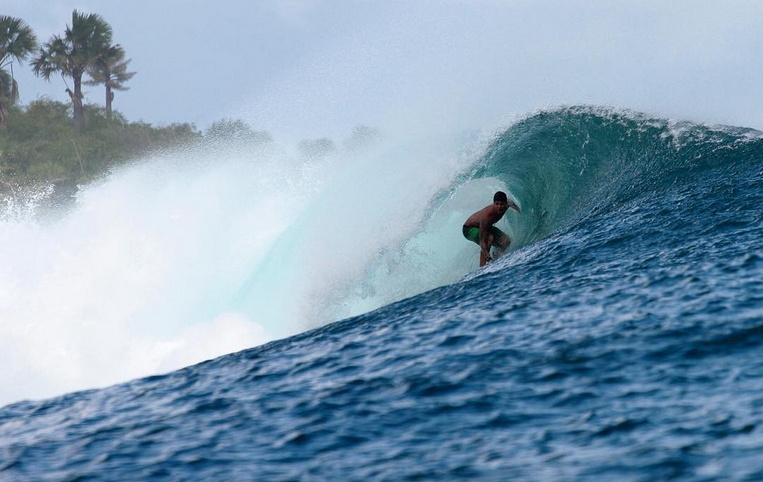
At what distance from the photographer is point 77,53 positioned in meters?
60.4

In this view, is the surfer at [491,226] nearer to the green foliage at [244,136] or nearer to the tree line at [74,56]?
the green foliage at [244,136]

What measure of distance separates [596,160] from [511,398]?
32.4ft

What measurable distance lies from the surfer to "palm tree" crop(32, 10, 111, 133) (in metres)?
51.3

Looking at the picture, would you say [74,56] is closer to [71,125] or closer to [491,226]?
[71,125]

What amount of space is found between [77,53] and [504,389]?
59.7 m

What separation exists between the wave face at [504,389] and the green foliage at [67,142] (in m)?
47.6

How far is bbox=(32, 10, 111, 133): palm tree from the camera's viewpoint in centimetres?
5909

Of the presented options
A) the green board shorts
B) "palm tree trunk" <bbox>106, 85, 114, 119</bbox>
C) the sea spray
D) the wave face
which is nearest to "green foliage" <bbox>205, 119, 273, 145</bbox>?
the sea spray

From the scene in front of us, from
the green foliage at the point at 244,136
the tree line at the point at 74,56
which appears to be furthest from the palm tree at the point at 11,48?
the green foliage at the point at 244,136

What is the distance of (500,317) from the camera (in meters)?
7.16

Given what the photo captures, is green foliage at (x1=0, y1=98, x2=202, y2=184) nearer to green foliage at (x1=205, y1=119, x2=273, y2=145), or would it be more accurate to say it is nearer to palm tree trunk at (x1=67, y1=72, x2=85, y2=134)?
palm tree trunk at (x1=67, y1=72, x2=85, y2=134)

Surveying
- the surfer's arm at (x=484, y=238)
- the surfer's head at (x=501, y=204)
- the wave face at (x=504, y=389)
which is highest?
the surfer's head at (x=501, y=204)

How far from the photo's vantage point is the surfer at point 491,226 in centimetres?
1273

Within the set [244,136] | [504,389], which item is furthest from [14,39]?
[504,389]
